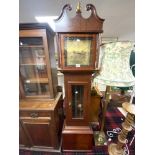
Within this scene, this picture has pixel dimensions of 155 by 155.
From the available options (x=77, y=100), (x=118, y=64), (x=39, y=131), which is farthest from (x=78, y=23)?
(x=39, y=131)

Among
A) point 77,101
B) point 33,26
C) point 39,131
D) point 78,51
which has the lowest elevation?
point 39,131

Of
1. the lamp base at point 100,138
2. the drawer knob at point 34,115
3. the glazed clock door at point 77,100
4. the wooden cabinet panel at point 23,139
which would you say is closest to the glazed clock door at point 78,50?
the glazed clock door at point 77,100

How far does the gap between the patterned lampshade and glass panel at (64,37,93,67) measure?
228mm

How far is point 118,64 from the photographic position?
114 centimetres

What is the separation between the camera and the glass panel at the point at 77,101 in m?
1.49

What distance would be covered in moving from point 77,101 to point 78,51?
0.58 meters

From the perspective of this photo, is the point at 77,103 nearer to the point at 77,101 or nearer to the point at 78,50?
the point at 77,101

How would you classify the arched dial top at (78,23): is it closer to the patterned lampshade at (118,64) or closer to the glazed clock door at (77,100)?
the patterned lampshade at (118,64)

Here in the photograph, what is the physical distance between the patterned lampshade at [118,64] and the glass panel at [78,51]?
23 cm

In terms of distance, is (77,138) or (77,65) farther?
(77,138)
